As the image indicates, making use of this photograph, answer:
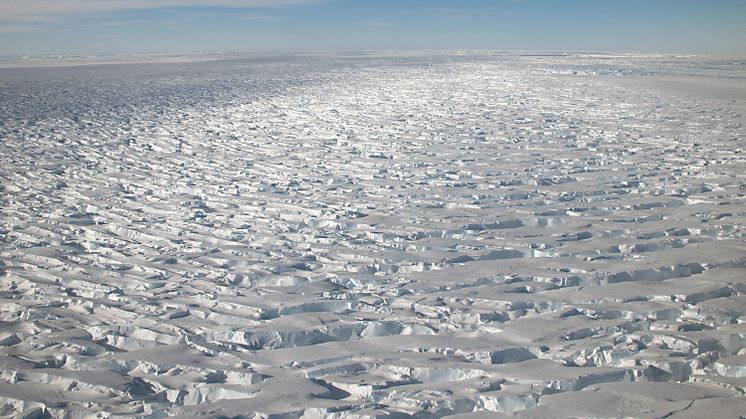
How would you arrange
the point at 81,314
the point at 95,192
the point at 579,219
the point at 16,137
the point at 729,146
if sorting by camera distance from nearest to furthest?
the point at 81,314
the point at 579,219
the point at 95,192
the point at 729,146
the point at 16,137

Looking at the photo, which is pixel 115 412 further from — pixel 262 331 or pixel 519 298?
pixel 519 298

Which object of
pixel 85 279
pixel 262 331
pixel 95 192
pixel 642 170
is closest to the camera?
pixel 262 331

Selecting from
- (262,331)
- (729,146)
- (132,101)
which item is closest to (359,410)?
(262,331)

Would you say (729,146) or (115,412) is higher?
(729,146)

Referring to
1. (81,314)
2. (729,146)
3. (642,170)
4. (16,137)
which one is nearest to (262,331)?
(81,314)

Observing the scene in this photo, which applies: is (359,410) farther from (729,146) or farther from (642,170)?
(729,146)

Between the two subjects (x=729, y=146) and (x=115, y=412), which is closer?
(x=115, y=412)
